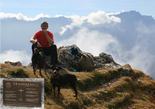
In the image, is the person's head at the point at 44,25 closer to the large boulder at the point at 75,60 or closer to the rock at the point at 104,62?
the large boulder at the point at 75,60

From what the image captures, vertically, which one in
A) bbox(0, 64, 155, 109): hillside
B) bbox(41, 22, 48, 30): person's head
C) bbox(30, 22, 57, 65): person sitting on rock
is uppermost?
bbox(41, 22, 48, 30): person's head

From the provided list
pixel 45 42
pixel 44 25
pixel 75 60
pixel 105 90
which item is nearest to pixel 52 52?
pixel 45 42

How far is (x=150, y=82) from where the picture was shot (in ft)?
130

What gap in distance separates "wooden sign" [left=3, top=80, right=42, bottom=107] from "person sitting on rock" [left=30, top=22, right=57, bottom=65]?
6.32 m

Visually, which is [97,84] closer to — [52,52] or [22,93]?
[52,52]

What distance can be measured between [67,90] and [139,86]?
8.57 m

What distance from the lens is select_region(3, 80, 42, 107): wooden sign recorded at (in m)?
24.3

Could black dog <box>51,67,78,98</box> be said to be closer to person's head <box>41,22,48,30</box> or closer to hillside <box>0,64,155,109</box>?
hillside <box>0,64,155,109</box>

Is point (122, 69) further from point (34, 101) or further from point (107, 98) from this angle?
point (34, 101)

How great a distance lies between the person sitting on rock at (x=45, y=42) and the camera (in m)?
30.9

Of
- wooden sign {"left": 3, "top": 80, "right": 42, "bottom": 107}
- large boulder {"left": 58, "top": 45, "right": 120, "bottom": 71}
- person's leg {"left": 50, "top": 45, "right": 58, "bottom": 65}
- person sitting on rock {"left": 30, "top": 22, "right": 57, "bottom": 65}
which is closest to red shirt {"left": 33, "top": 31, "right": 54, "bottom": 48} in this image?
person sitting on rock {"left": 30, "top": 22, "right": 57, "bottom": 65}

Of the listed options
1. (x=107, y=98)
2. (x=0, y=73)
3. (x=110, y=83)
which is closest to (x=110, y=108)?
(x=107, y=98)

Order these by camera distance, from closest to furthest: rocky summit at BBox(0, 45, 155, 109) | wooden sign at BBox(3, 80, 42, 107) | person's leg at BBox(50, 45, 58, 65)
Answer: wooden sign at BBox(3, 80, 42, 107) < rocky summit at BBox(0, 45, 155, 109) < person's leg at BBox(50, 45, 58, 65)

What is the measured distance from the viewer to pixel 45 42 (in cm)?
3111
